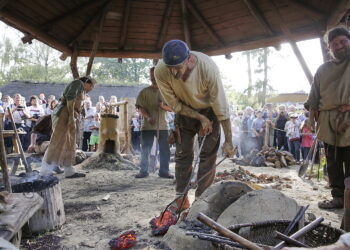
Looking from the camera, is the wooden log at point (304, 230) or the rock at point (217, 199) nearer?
the wooden log at point (304, 230)

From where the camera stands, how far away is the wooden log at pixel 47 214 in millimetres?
3205

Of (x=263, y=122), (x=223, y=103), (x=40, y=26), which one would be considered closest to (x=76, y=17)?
(x=40, y=26)

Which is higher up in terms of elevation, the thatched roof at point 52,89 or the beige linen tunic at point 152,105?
the thatched roof at point 52,89

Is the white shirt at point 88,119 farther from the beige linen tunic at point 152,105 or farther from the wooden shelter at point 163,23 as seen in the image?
the beige linen tunic at point 152,105

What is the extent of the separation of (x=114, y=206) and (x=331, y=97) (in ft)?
10.4

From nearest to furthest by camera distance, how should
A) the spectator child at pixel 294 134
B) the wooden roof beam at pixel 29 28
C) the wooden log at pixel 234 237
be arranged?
the wooden log at pixel 234 237, the wooden roof beam at pixel 29 28, the spectator child at pixel 294 134

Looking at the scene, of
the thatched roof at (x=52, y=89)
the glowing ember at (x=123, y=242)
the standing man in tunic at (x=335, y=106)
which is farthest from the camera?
the thatched roof at (x=52, y=89)

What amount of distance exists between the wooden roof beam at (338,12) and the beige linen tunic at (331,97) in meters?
1.38

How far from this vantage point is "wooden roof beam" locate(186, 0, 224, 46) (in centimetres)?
629

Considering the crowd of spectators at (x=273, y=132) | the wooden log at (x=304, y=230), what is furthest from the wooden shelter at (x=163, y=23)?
the crowd of spectators at (x=273, y=132)

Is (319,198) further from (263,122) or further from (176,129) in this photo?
(263,122)

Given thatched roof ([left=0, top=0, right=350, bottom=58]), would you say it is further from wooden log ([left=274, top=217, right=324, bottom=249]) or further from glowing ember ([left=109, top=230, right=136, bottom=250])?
glowing ember ([left=109, top=230, right=136, bottom=250])

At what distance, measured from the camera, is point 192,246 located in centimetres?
252

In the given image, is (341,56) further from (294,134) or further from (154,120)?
(294,134)
